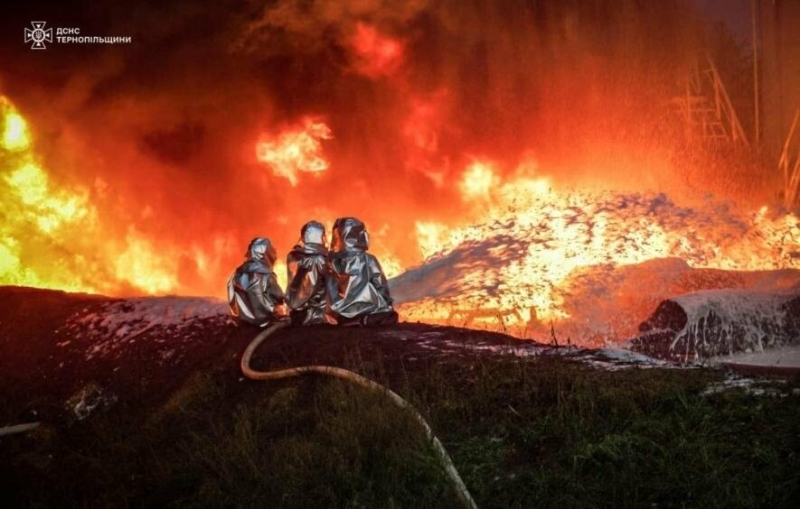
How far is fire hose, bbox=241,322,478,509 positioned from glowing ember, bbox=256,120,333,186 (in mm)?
8675

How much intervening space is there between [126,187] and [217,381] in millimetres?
10781

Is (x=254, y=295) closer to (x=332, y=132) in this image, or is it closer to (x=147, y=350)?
(x=147, y=350)

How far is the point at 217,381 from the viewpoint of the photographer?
346 inches

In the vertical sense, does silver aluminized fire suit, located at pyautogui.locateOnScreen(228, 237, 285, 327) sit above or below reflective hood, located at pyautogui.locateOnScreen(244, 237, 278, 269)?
below

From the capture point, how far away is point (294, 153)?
18656 millimetres

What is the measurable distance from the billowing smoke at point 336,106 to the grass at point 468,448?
418 inches

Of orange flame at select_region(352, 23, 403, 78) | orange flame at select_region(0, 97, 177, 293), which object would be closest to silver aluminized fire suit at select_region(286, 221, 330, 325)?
orange flame at select_region(0, 97, 177, 293)

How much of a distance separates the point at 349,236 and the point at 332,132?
8.79 m

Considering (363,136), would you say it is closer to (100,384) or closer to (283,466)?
(100,384)

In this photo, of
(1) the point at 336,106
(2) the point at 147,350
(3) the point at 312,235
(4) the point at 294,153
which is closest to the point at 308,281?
(3) the point at 312,235

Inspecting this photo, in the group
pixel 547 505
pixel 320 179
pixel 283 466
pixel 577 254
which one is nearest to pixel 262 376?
pixel 283 466

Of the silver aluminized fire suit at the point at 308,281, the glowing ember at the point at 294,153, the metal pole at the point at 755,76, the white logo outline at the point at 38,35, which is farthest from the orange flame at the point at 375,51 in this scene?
the silver aluminized fire suit at the point at 308,281

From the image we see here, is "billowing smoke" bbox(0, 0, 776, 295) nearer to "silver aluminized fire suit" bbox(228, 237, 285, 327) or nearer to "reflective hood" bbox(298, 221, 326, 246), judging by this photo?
"reflective hood" bbox(298, 221, 326, 246)

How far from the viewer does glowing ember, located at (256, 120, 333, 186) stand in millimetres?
18594
